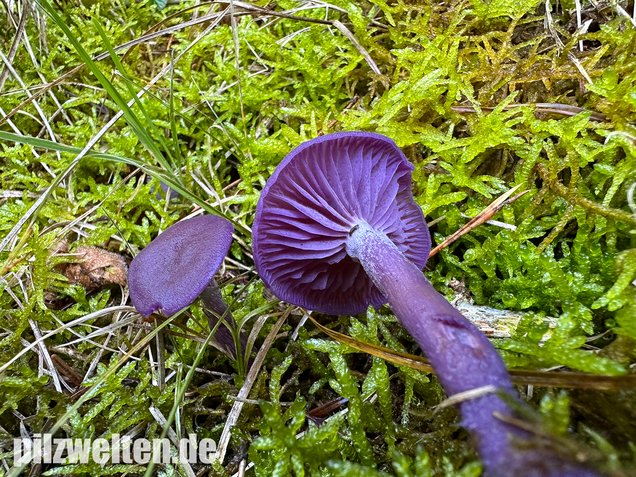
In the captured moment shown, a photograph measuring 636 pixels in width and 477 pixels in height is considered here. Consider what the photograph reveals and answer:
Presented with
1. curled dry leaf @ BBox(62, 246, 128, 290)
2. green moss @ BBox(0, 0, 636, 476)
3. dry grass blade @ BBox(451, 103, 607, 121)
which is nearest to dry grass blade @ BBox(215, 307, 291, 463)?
green moss @ BBox(0, 0, 636, 476)

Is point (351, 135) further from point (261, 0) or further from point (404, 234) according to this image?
point (261, 0)

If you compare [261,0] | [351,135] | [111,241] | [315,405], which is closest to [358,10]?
[261,0]

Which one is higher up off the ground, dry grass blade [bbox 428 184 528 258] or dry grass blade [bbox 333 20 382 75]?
dry grass blade [bbox 333 20 382 75]

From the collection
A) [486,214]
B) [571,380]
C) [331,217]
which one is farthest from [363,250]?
[571,380]

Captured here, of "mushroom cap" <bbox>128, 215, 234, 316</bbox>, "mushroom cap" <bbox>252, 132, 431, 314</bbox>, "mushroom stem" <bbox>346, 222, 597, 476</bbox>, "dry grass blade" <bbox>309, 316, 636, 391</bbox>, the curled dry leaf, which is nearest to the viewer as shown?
"mushroom stem" <bbox>346, 222, 597, 476</bbox>

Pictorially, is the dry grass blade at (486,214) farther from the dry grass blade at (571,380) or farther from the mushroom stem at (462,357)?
the dry grass blade at (571,380)

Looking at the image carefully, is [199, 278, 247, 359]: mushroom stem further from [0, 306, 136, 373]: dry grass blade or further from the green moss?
[0, 306, 136, 373]: dry grass blade

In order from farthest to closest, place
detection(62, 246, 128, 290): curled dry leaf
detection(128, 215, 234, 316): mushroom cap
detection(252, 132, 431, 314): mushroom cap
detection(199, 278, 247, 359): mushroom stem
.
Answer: detection(62, 246, 128, 290): curled dry leaf < detection(199, 278, 247, 359): mushroom stem < detection(252, 132, 431, 314): mushroom cap < detection(128, 215, 234, 316): mushroom cap
